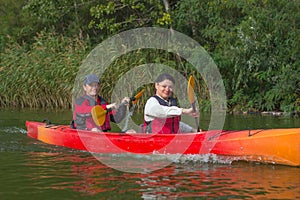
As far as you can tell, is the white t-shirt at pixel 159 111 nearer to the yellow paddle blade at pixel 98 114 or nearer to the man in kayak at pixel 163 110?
the man in kayak at pixel 163 110

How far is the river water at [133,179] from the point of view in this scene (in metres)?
6.23

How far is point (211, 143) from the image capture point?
329 inches

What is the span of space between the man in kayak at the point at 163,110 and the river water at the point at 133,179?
2.57 ft

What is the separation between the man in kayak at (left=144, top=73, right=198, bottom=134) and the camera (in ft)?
28.5

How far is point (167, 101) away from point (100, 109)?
146 cm

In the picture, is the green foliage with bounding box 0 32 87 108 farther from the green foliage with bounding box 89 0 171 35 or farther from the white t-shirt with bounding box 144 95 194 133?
the white t-shirt with bounding box 144 95 194 133

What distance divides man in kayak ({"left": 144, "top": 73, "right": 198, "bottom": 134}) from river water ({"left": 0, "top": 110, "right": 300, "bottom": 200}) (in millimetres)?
782

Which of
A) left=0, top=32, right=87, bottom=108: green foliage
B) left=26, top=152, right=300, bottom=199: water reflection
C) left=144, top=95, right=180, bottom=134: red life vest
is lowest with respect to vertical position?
left=26, top=152, right=300, bottom=199: water reflection

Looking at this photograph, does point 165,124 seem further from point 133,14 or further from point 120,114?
point 133,14

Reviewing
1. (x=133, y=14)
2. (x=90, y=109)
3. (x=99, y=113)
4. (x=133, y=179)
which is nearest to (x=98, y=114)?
(x=99, y=113)

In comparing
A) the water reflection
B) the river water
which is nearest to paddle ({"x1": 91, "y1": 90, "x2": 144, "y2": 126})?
the river water

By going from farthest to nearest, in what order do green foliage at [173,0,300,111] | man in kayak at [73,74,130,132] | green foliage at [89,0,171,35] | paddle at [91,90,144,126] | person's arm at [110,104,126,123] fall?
green foliage at [89,0,171,35] → green foliage at [173,0,300,111] → person's arm at [110,104,126,123] → man in kayak at [73,74,130,132] → paddle at [91,90,144,126]

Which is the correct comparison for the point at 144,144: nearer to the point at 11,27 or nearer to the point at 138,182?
the point at 138,182

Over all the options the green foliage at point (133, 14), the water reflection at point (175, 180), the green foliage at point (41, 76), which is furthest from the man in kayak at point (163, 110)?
the green foliage at point (133, 14)
